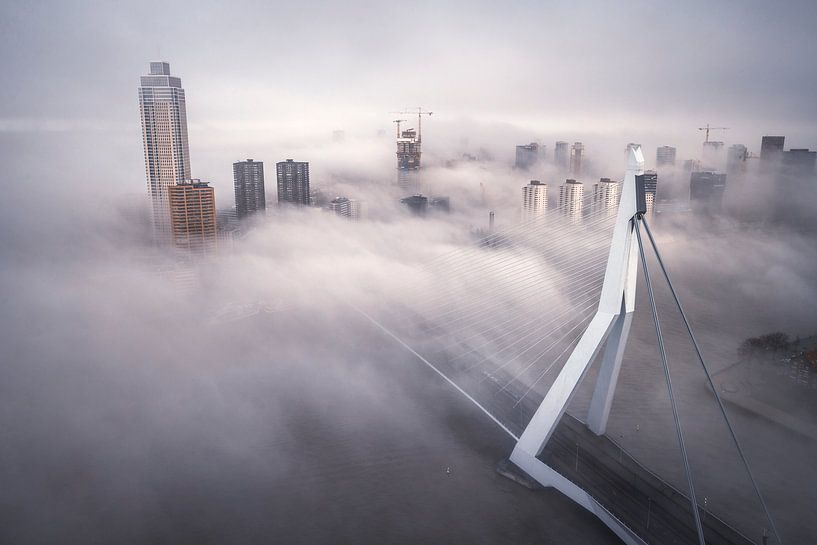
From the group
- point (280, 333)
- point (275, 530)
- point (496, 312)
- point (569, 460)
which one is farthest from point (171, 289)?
point (569, 460)

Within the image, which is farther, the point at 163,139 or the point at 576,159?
the point at 576,159

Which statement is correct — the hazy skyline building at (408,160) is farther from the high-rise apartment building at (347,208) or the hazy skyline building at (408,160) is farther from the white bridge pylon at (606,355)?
the white bridge pylon at (606,355)

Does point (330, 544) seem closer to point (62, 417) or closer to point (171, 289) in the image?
point (62, 417)

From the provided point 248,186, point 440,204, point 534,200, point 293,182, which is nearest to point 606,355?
point 534,200

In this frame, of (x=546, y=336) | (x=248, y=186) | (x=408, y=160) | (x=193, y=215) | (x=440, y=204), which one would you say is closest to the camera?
(x=546, y=336)

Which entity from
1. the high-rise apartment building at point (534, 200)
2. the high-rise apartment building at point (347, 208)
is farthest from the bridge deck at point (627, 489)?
the high-rise apartment building at point (347, 208)

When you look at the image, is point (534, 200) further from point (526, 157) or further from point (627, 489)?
point (627, 489)
